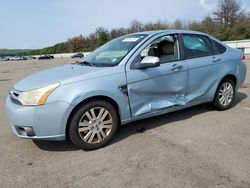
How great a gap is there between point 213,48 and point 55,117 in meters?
3.34

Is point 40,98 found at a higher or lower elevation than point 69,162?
higher

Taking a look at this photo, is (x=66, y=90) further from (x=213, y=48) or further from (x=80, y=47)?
(x=80, y=47)

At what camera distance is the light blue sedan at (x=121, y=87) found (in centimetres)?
342

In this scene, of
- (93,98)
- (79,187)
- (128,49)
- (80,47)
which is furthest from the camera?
(80,47)

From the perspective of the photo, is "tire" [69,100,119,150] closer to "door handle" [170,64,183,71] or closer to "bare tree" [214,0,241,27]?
"door handle" [170,64,183,71]

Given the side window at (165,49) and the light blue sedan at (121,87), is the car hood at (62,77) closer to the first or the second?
the light blue sedan at (121,87)

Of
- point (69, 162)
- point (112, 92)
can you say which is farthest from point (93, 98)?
point (69, 162)

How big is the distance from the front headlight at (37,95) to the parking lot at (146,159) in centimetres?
78

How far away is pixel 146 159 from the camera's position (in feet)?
11.0

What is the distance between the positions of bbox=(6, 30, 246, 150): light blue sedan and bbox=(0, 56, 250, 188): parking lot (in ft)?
1.01

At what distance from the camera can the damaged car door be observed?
13.1 feet

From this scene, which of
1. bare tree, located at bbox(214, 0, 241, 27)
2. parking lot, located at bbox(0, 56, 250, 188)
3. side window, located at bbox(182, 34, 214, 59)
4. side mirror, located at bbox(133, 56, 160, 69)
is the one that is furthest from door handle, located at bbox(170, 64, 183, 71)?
bare tree, located at bbox(214, 0, 241, 27)

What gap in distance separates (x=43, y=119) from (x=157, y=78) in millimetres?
1839

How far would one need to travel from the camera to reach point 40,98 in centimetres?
336
